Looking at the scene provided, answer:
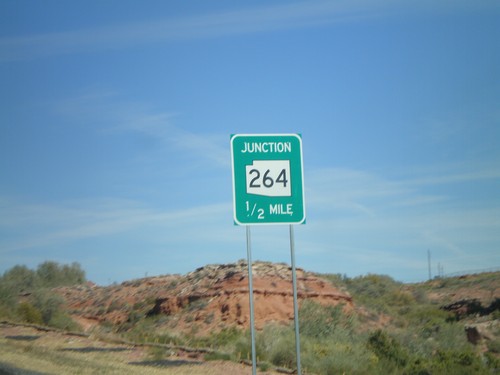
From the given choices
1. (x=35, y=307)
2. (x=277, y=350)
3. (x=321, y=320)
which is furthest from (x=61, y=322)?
(x=277, y=350)

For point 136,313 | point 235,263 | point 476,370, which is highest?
point 235,263

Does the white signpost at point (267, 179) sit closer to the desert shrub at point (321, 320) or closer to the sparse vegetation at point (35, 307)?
the desert shrub at point (321, 320)

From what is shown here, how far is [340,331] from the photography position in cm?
3034

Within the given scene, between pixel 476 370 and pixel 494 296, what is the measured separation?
101ft

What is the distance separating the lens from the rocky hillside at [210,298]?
37.4m

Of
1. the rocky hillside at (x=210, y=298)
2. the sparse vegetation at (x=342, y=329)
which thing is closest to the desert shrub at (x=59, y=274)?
the sparse vegetation at (x=342, y=329)

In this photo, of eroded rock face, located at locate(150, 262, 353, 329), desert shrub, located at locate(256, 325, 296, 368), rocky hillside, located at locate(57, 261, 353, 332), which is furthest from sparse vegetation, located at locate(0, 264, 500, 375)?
eroded rock face, located at locate(150, 262, 353, 329)

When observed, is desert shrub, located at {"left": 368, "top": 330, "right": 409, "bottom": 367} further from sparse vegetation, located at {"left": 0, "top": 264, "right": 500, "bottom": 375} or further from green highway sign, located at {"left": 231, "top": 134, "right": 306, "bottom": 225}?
green highway sign, located at {"left": 231, "top": 134, "right": 306, "bottom": 225}

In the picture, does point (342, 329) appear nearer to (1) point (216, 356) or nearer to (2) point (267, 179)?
(1) point (216, 356)

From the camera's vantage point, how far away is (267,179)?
43.5 ft

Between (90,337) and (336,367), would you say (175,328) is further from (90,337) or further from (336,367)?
(336,367)

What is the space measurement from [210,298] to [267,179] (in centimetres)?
2674

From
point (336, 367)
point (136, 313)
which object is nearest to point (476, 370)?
point (336, 367)

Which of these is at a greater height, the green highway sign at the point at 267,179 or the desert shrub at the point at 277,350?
the green highway sign at the point at 267,179
